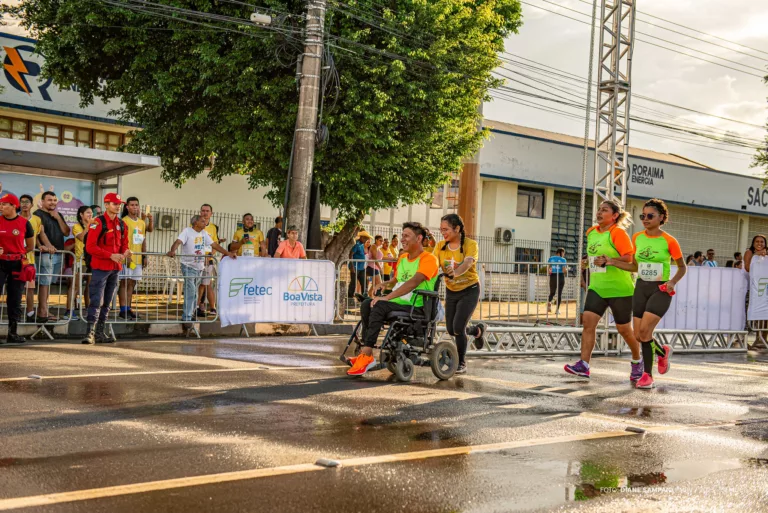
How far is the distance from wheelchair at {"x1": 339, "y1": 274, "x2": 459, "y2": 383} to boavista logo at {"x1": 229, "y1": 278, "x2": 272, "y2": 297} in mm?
5240

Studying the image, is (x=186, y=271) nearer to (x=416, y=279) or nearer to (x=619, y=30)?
(x=416, y=279)

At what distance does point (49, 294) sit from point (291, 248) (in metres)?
4.26

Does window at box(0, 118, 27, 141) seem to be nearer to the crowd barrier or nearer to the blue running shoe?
the crowd barrier

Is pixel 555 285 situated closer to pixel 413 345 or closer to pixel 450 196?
pixel 413 345

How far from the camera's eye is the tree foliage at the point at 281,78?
797 inches

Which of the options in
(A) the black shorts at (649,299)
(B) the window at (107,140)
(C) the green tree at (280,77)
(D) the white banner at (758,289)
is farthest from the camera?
(B) the window at (107,140)

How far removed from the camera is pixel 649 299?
10.0 m

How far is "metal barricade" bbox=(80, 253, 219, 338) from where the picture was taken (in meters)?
14.2

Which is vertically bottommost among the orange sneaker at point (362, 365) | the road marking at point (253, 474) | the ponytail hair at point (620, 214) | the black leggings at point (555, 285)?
the road marking at point (253, 474)

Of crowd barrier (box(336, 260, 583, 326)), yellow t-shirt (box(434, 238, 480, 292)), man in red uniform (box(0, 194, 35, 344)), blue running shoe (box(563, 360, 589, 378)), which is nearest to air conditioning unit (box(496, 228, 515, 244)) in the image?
crowd barrier (box(336, 260, 583, 326))

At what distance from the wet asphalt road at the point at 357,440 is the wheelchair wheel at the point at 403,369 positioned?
14 centimetres

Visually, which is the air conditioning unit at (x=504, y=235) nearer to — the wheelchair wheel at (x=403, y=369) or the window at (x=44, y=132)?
the window at (x=44, y=132)

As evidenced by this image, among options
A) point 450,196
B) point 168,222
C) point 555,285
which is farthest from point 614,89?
point 450,196

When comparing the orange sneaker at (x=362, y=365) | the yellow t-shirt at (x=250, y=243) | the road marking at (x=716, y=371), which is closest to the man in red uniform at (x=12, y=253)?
the orange sneaker at (x=362, y=365)
